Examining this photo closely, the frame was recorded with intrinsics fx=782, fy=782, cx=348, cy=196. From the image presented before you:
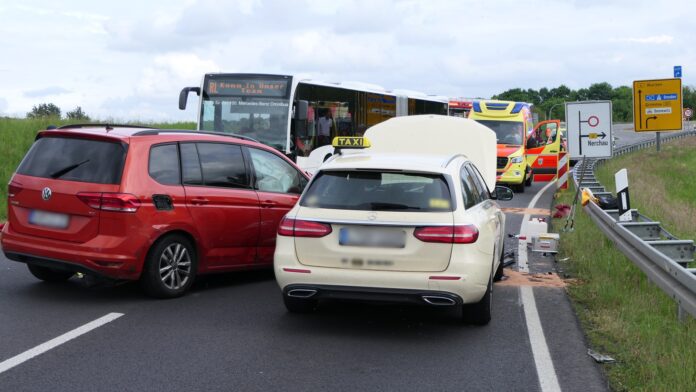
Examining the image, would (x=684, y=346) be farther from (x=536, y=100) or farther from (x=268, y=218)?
(x=536, y=100)

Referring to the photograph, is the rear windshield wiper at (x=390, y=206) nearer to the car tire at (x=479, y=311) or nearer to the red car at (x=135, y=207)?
the car tire at (x=479, y=311)

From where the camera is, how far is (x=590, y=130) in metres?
15.0

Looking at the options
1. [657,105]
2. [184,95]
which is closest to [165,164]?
[184,95]

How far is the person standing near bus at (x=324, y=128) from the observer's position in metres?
19.2

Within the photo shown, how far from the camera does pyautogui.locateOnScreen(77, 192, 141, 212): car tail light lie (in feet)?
23.7

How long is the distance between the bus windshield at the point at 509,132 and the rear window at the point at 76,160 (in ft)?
57.8

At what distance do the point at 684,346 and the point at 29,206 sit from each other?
5999 millimetres

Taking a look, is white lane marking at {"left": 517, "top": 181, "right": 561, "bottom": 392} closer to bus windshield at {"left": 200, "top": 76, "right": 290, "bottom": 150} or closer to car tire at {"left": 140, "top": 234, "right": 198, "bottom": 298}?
car tire at {"left": 140, "top": 234, "right": 198, "bottom": 298}

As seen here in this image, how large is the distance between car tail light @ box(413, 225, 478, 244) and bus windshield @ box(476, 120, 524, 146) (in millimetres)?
17950

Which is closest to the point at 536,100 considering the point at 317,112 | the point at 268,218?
the point at 317,112

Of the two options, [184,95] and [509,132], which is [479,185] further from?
[509,132]

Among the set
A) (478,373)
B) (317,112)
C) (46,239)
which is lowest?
(478,373)

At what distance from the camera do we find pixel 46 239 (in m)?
7.52

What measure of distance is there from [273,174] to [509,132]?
15998 millimetres
